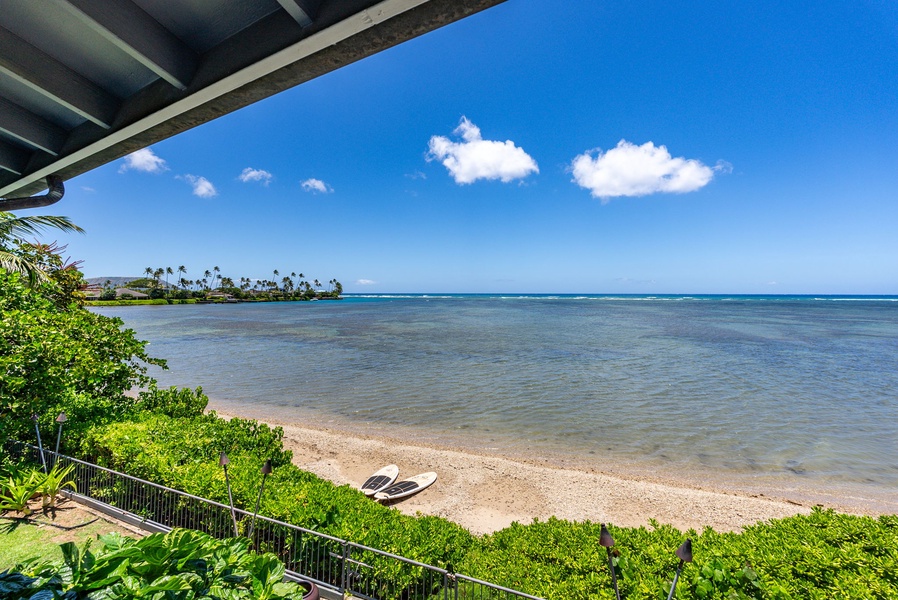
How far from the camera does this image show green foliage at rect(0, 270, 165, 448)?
6.08m

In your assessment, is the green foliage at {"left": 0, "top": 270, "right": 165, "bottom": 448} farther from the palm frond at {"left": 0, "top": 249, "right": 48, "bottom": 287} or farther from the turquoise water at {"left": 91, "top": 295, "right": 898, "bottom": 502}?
the turquoise water at {"left": 91, "top": 295, "right": 898, "bottom": 502}

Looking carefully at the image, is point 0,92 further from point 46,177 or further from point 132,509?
point 132,509

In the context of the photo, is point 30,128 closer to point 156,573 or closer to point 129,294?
point 156,573

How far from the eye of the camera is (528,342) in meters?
35.3

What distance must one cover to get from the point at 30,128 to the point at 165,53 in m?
1.73

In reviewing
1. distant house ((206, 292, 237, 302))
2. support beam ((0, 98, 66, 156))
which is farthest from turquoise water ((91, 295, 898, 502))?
distant house ((206, 292, 237, 302))

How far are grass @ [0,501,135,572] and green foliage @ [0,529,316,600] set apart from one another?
340 cm

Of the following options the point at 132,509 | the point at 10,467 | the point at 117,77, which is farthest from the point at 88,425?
the point at 117,77

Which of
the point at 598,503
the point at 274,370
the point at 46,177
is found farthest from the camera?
the point at 274,370

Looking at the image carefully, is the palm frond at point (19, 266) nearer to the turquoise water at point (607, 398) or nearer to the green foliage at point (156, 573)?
the green foliage at point (156, 573)

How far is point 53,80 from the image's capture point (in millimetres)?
2328

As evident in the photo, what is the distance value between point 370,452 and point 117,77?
11835mm

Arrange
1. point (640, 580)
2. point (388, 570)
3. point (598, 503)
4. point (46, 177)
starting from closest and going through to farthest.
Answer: point (46, 177) → point (640, 580) → point (388, 570) → point (598, 503)

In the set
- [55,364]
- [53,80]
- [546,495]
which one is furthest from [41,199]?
[546,495]
